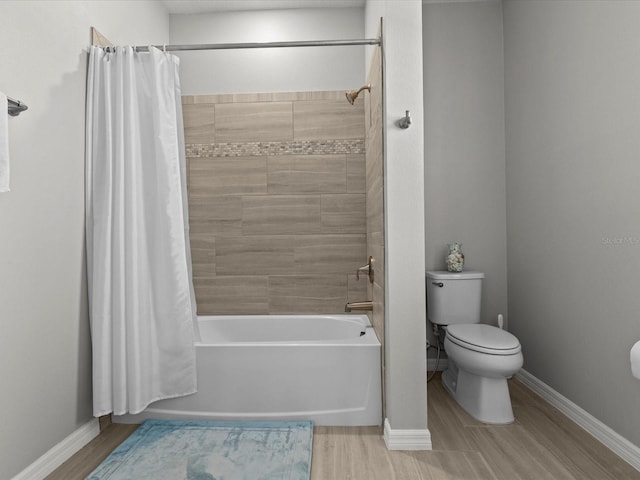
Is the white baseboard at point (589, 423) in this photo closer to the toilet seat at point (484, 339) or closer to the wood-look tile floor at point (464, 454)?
the wood-look tile floor at point (464, 454)

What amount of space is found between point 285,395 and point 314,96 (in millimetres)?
2101

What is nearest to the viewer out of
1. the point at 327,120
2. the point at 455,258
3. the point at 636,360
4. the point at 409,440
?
the point at 636,360

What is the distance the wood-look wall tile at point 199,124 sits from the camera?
10.2ft

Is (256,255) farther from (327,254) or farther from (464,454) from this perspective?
(464,454)

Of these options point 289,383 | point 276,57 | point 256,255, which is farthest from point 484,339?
point 276,57

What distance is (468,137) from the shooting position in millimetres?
3100

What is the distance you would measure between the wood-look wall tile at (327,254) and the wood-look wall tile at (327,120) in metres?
0.76

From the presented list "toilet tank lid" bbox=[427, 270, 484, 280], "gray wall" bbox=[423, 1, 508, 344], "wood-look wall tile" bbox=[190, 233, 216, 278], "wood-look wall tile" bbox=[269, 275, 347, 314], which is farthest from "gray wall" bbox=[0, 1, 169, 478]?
"gray wall" bbox=[423, 1, 508, 344]

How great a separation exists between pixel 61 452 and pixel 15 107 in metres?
1.53

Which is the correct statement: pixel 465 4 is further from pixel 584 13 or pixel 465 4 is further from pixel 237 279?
pixel 237 279

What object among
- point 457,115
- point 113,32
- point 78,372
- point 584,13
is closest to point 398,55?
point 584,13

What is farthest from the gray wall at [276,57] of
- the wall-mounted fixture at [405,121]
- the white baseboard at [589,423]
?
the white baseboard at [589,423]

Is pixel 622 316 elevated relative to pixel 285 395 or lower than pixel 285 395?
elevated

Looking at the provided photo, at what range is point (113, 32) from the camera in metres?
2.42
